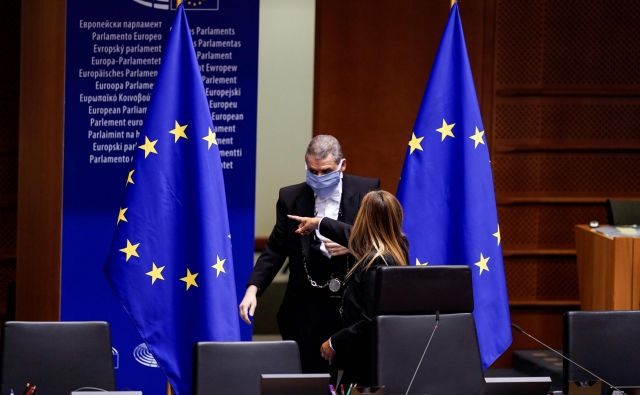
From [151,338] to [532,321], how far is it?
362cm

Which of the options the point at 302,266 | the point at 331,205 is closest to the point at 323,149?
the point at 331,205

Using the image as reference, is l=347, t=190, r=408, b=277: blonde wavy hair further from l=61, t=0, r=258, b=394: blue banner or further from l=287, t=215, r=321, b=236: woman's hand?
l=61, t=0, r=258, b=394: blue banner

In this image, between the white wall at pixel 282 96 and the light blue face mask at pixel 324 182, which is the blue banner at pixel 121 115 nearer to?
the light blue face mask at pixel 324 182

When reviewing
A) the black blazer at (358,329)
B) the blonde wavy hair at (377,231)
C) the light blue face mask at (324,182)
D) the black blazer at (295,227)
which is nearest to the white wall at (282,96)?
the black blazer at (295,227)

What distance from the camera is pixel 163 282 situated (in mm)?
4613

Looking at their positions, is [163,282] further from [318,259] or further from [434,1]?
[434,1]

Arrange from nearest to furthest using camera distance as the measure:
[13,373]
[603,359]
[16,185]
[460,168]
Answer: [13,373] < [603,359] < [460,168] < [16,185]

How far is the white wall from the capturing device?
32.8ft

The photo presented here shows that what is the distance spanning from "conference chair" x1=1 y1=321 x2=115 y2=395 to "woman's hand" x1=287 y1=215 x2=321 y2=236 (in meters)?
0.97

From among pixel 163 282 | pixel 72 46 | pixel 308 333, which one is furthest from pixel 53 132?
pixel 308 333

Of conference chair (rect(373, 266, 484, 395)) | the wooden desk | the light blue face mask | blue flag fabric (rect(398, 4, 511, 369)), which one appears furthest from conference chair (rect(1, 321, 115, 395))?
the wooden desk

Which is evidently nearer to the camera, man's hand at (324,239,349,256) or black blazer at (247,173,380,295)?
man's hand at (324,239,349,256)

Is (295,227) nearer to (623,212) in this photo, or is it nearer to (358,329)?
(358,329)

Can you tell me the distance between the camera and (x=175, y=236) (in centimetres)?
465
